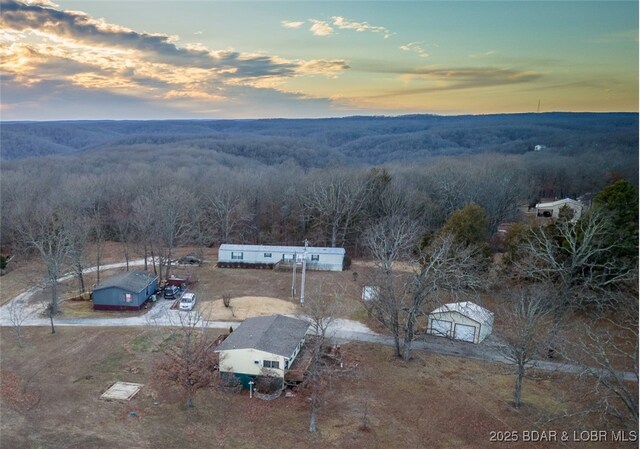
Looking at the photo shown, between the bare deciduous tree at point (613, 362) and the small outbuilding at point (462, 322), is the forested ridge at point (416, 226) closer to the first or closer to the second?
the bare deciduous tree at point (613, 362)

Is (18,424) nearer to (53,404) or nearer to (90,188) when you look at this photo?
(53,404)

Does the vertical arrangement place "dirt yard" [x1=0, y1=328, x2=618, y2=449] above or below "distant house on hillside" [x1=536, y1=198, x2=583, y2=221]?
below

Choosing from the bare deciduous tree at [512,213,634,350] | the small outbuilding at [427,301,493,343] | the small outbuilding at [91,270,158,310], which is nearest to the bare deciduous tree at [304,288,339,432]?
the small outbuilding at [427,301,493,343]

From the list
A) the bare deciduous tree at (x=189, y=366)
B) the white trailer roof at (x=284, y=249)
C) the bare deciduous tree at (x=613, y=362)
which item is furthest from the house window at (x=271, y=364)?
the white trailer roof at (x=284, y=249)

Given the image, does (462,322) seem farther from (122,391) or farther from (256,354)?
(122,391)

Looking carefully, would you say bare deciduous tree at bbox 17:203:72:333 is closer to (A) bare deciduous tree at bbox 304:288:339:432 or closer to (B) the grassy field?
(B) the grassy field

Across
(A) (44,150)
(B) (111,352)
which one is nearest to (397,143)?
(A) (44,150)
